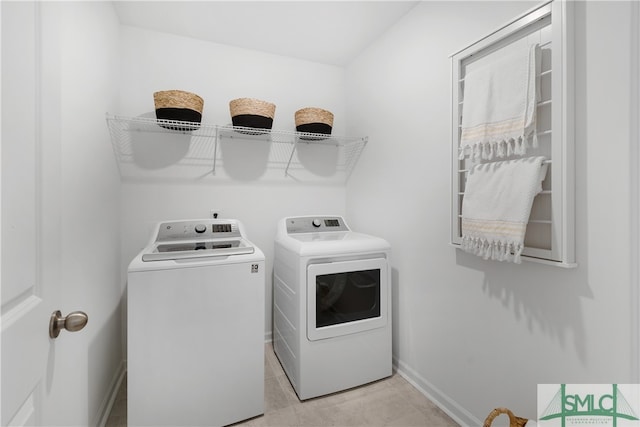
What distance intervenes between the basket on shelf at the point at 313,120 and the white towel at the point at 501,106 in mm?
1067

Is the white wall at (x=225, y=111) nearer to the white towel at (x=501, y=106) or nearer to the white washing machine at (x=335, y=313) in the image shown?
the white washing machine at (x=335, y=313)

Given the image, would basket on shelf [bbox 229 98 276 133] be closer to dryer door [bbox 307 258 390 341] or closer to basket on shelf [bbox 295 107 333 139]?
basket on shelf [bbox 295 107 333 139]

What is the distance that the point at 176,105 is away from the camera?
1.87m

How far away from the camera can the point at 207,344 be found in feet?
5.03

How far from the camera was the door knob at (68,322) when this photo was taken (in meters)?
0.69

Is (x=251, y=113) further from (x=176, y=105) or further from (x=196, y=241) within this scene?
(x=196, y=241)

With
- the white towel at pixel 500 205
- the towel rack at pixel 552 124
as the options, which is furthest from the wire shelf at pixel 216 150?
the towel rack at pixel 552 124

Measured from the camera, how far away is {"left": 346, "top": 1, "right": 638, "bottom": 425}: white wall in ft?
3.43

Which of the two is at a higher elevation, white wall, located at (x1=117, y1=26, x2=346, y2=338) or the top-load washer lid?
white wall, located at (x1=117, y1=26, x2=346, y2=338)

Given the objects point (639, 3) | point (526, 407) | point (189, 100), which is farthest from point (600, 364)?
point (189, 100)

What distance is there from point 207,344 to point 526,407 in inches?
59.5

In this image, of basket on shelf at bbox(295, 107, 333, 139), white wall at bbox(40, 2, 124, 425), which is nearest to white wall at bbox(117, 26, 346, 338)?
white wall at bbox(40, 2, 124, 425)

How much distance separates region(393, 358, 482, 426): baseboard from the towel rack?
3.12 ft

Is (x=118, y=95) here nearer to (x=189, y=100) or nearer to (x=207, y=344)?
(x=189, y=100)
